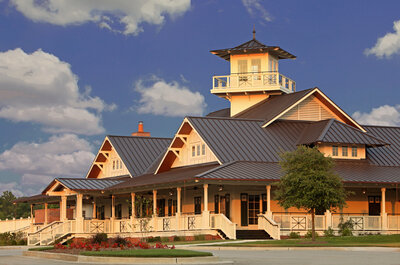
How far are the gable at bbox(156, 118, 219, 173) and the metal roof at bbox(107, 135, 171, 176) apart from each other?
4235 mm

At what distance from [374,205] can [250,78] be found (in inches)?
616

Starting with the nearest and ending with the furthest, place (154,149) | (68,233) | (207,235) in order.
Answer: (207,235) < (68,233) < (154,149)

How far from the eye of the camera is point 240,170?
42.5 meters

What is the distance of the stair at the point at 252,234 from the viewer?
41438mm

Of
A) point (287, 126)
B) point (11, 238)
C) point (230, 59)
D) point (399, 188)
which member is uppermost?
point (230, 59)

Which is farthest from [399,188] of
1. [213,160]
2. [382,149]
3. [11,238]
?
[11,238]

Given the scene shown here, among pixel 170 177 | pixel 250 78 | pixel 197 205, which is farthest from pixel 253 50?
pixel 170 177

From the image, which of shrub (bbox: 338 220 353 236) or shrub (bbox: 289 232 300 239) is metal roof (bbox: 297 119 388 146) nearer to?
shrub (bbox: 338 220 353 236)

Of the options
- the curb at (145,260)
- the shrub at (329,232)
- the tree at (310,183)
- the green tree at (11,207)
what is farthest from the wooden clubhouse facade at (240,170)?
the green tree at (11,207)

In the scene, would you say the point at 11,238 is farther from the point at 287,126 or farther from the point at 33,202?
the point at 287,126

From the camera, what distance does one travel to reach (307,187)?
37.0 m

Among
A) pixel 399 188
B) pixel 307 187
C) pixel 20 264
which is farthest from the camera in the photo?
pixel 399 188

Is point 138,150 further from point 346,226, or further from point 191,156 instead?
point 346,226

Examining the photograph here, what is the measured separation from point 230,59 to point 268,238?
71.5ft
